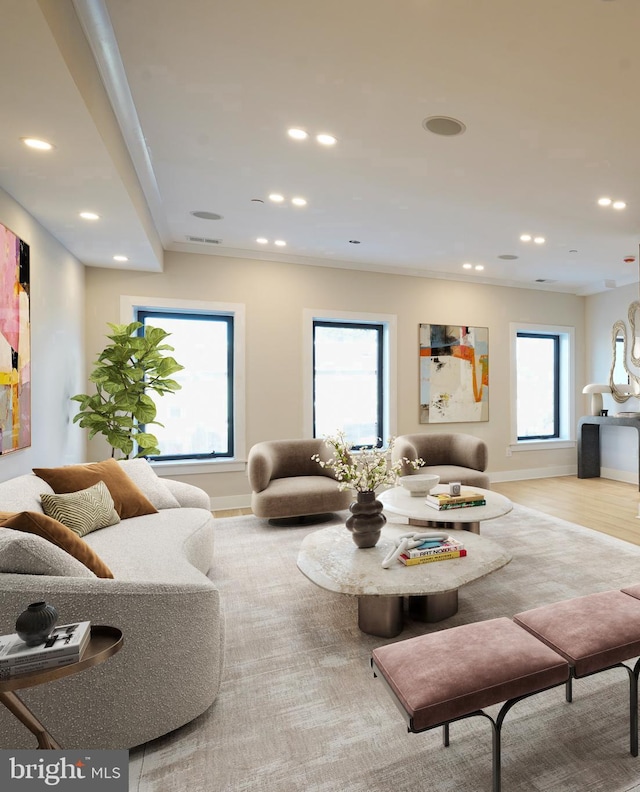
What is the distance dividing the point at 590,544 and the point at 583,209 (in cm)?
287

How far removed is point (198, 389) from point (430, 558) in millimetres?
3498

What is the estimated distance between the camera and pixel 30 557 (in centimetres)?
144

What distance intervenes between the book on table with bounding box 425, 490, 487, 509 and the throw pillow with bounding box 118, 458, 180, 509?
1888 millimetres

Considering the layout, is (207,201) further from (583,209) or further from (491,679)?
(491,679)

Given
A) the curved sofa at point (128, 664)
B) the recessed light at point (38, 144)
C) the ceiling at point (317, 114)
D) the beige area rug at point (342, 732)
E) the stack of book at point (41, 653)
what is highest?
the ceiling at point (317, 114)

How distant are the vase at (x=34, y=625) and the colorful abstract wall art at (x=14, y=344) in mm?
1830

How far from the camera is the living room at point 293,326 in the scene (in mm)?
1576

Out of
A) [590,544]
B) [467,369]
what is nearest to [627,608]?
[590,544]

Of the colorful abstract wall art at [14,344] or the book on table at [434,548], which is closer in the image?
the book on table at [434,548]

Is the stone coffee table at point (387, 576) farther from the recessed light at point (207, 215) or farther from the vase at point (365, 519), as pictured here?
the recessed light at point (207, 215)

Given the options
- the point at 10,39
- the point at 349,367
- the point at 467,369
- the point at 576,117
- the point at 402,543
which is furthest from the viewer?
the point at 467,369

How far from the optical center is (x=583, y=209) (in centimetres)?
376

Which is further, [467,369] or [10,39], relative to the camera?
[467,369]

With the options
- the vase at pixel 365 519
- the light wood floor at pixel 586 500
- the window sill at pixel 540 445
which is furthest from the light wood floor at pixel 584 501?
the vase at pixel 365 519
